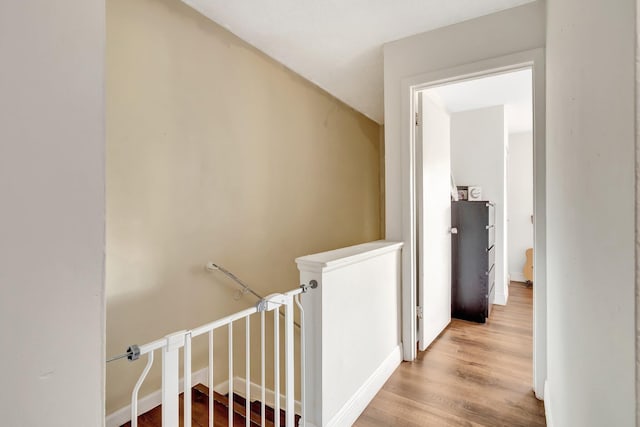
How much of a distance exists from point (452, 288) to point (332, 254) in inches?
84.1

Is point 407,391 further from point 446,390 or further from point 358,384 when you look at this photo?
point 358,384

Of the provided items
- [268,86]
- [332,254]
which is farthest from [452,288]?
[268,86]

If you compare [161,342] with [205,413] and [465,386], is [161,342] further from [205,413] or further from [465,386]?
[465,386]

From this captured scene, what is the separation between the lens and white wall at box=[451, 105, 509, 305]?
149 inches

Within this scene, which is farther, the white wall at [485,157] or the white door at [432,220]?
the white wall at [485,157]

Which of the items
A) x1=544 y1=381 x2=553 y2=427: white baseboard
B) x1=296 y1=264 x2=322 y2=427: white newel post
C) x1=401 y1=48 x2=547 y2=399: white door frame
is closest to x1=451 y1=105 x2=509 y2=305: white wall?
x1=401 y1=48 x2=547 y2=399: white door frame

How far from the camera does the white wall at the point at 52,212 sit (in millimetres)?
496

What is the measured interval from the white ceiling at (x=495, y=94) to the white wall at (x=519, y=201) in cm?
85

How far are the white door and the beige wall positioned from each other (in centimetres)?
105

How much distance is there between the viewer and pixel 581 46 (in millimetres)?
849

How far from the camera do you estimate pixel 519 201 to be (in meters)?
4.96

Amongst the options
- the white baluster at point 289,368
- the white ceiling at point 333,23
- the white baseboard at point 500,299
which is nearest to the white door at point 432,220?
the white ceiling at point 333,23

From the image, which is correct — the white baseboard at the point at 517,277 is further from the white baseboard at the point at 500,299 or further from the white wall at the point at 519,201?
the white baseboard at the point at 500,299

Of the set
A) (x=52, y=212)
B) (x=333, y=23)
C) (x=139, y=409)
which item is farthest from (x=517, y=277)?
(x=52, y=212)
